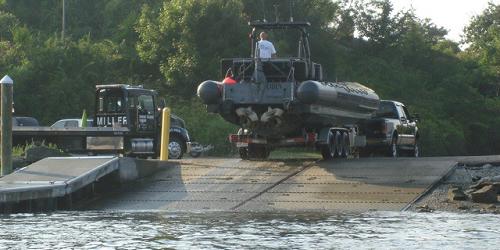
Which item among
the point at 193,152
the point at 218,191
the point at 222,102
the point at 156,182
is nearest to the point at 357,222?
the point at 218,191

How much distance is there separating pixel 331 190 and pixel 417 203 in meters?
1.85

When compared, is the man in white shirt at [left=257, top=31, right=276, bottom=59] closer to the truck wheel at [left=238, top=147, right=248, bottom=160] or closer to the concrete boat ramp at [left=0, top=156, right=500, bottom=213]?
the truck wheel at [left=238, top=147, right=248, bottom=160]

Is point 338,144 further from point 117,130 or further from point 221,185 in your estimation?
point 117,130

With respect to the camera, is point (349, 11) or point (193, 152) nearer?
point (193, 152)

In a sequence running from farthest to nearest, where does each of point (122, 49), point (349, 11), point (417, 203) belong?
point (349, 11)
point (122, 49)
point (417, 203)

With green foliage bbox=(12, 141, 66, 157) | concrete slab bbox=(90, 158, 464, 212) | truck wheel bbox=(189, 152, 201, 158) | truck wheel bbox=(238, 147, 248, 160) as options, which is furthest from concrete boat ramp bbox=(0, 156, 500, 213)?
truck wheel bbox=(189, 152, 201, 158)

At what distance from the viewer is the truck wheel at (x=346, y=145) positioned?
25.5m

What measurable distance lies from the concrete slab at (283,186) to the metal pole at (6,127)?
9.67ft

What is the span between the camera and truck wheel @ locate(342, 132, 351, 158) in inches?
1004

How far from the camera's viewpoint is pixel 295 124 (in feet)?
77.5

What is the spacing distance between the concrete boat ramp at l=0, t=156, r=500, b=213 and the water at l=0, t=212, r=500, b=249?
2.53 feet

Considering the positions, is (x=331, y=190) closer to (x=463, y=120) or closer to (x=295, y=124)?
(x=295, y=124)

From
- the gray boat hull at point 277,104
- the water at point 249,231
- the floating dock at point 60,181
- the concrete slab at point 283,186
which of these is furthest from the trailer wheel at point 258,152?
the water at point 249,231

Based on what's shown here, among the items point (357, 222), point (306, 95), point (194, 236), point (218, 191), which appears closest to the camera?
point (194, 236)
